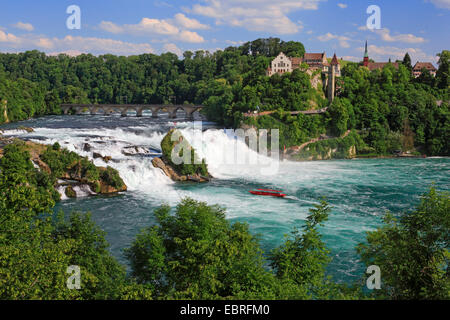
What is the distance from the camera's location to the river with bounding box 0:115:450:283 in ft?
72.1

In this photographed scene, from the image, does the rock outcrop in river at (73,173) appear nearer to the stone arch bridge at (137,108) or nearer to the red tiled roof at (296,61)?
the stone arch bridge at (137,108)

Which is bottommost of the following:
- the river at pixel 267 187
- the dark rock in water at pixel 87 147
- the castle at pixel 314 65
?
the river at pixel 267 187

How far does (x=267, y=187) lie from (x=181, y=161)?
743cm

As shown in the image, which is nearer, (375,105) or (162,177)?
(162,177)

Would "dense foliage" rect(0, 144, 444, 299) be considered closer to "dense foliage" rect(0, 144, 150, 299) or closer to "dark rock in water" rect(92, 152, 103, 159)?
"dense foliage" rect(0, 144, 150, 299)

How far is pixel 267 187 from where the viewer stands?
3178 centimetres

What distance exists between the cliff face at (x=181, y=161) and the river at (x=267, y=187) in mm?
840

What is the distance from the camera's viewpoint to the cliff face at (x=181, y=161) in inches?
1318

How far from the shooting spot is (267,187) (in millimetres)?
31781

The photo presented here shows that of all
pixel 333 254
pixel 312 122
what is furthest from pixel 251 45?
pixel 333 254

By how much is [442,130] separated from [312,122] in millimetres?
16510

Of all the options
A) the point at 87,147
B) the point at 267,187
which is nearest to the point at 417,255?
the point at 267,187

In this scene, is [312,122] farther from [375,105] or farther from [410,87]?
[410,87]

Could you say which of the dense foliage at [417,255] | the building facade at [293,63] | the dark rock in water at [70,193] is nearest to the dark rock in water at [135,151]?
the dark rock in water at [70,193]
